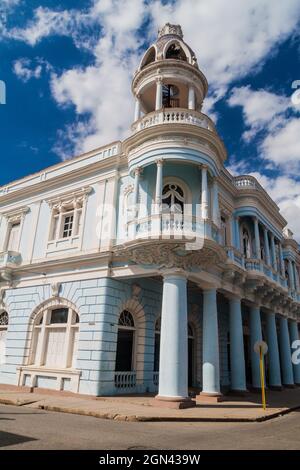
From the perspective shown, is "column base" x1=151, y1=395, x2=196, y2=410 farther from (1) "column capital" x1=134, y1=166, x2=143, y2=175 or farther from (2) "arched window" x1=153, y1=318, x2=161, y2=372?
(1) "column capital" x1=134, y1=166, x2=143, y2=175

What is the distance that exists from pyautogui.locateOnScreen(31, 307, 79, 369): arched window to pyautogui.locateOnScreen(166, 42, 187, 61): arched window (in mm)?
14287

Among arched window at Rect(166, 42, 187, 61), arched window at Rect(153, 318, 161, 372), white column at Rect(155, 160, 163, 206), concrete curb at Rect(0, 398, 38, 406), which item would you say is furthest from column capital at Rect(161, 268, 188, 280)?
arched window at Rect(166, 42, 187, 61)

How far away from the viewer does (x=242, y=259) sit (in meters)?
19.0

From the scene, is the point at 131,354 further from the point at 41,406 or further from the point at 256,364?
the point at 256,364

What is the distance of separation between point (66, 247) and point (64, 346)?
456cm

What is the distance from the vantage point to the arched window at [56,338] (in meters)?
15.6

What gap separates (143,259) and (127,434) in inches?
274

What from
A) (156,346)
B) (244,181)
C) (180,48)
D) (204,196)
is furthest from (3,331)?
(180,48)

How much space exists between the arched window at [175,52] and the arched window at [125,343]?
1366 cm

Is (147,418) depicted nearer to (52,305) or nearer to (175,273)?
(175,273)

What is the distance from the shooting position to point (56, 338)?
16562 millimetres

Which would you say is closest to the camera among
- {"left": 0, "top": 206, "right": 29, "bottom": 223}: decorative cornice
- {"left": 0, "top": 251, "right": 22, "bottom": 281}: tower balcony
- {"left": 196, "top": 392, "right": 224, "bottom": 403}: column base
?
{"left": 196, "top": 392, "right": 224, "bottom": 403}: column base

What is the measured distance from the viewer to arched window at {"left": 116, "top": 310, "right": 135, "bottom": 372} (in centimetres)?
1537

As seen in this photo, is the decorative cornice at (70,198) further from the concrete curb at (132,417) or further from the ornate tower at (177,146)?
the concrete curb at (132,417)
